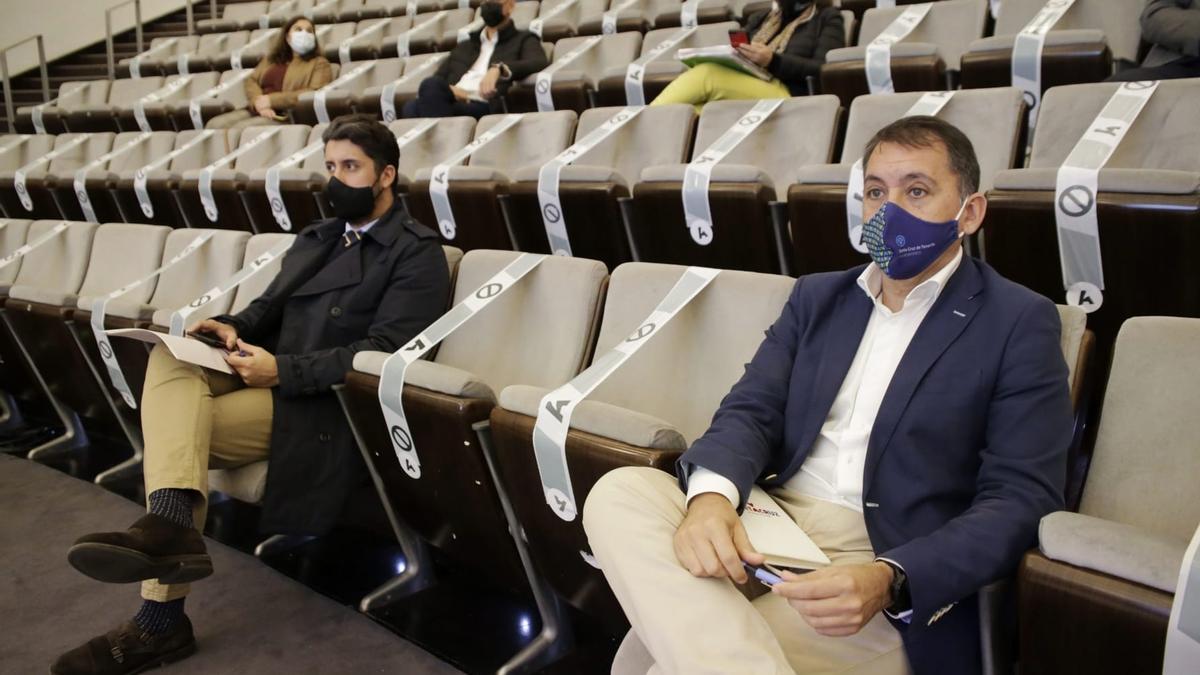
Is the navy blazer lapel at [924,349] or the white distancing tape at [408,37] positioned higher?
the navy blazer lapel at [924,349]

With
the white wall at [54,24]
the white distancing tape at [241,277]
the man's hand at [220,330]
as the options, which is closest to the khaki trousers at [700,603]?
the man's hand at [220,330]

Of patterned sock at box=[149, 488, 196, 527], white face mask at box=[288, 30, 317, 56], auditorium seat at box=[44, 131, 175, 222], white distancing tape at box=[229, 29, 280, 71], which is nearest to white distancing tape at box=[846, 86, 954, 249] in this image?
patterned sock at box=[149, 488, 196, 527]

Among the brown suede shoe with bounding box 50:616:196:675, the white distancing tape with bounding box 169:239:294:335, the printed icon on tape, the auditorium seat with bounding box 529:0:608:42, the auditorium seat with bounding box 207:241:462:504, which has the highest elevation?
the white distancing tape with bounding box 169:239:294:335

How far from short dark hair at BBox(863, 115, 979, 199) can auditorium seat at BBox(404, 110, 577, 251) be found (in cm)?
136

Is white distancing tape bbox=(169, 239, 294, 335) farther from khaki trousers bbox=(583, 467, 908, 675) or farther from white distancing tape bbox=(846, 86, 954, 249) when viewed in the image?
khaki trousers bbox=(583, 467, 908, 675)

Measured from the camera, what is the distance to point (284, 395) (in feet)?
5.88

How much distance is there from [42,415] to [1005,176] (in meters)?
2.75

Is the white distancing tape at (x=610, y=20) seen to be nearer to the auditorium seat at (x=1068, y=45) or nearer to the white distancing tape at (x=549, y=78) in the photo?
Answer: the white distancing tape at (x=549, y=78)

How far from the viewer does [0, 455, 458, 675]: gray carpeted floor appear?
1614 mm

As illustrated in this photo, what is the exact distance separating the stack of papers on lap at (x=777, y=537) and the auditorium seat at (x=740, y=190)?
872 millimetres

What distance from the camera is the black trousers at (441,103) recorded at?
144 inches

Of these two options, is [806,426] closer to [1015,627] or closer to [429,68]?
[1015,627]

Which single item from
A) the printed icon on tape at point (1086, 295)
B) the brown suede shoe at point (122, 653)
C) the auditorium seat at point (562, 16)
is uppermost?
the printed icon on tape at point (1086, 295)

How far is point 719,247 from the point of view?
1.99 metres
